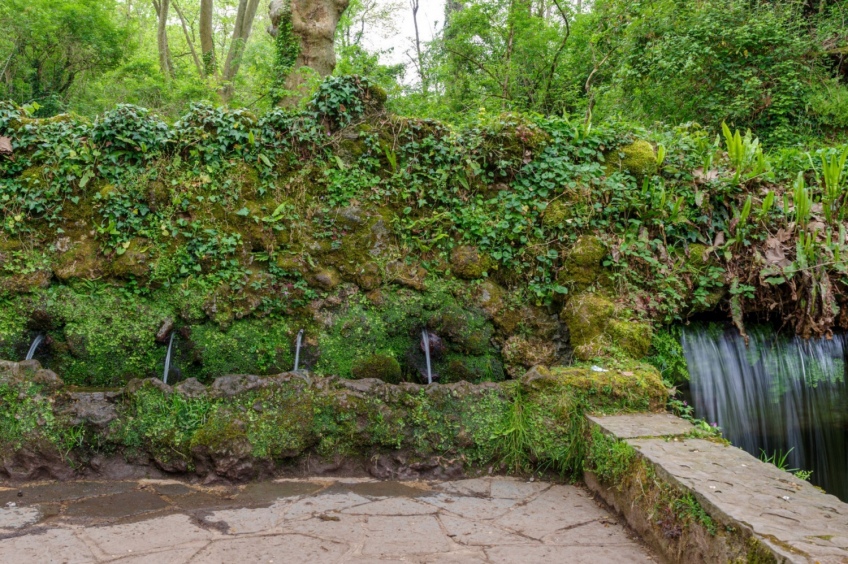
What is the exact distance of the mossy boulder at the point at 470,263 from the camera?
6.06 meters

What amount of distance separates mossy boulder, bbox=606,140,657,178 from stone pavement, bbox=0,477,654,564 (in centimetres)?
362

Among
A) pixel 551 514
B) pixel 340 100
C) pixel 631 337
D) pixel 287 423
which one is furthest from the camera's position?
pixel 340 100

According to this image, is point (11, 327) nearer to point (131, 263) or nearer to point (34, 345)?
point (34, 345)

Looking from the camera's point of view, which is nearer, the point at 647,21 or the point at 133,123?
the point at 133,123

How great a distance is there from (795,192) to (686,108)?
5.05m

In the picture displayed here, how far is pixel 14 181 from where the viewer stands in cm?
579

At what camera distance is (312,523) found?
Answer: 368cm

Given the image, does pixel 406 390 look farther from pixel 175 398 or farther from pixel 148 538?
pixel 148 538

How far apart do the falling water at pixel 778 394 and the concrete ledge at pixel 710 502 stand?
1.47m

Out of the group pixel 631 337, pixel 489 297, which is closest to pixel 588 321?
pixel 631 337

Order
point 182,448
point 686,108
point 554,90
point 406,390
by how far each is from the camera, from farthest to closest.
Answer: point 554,90, point 686,108, point 406,390, point 182,448

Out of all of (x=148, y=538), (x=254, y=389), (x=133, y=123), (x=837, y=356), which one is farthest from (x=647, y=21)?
(x=148, y=538)

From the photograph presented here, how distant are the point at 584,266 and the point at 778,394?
206 cm

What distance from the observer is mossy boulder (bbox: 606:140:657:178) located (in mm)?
6543
